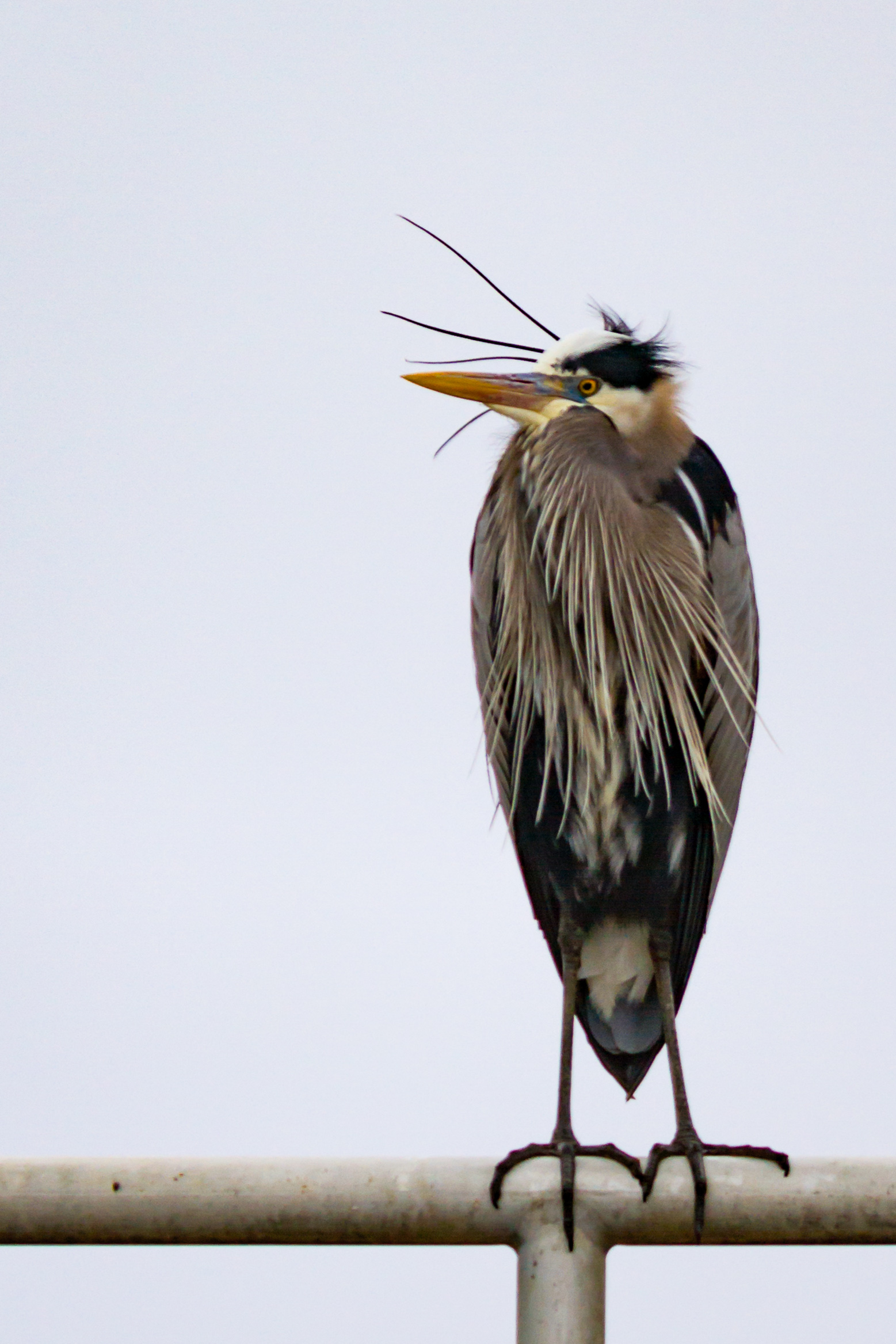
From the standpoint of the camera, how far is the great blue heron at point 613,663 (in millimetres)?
1553

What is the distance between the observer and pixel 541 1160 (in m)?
1.18

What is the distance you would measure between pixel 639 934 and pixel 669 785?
7.8 inches

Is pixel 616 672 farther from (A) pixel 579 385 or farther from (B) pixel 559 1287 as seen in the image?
(B) pixel 559 1287

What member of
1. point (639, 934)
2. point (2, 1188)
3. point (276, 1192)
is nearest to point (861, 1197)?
point (276, 1192)

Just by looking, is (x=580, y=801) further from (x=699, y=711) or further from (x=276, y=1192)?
(x=276, y=1192)

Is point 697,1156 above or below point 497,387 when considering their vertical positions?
below

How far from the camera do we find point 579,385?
5.44ft

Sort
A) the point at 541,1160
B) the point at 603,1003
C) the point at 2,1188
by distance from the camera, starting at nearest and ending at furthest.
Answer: the point at 2,1188
the point at 541,1160
the point at 603,1003

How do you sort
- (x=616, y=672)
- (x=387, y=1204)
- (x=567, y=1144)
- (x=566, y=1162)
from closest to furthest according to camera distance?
(x=387, y=1204), (x=566, y=1162), (x=567, y=1144), (x=616, y=672)

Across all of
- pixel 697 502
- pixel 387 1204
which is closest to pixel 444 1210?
pixel 387 1204

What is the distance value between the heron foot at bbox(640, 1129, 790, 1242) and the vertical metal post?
9 cm

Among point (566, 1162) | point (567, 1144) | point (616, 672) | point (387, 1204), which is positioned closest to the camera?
point (387, 1204)

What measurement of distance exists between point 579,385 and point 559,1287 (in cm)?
106

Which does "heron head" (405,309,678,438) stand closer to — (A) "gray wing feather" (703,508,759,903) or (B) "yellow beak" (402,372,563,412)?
(B) "yellow beak" (402,372,563,412)
